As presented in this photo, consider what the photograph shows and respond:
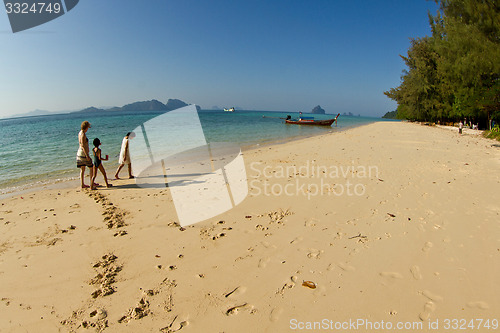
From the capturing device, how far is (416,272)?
3080 mm

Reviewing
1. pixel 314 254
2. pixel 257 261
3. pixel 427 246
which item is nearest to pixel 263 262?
pixel 257 261

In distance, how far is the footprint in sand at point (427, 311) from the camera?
2.42 m

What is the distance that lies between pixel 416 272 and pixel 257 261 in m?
2.15

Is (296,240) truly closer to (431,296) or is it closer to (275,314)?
(275,314)

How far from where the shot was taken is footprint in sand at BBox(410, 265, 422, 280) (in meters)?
2.98

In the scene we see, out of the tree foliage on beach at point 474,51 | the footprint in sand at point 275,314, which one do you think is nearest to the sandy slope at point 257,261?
the footprint in sand at point 275,314

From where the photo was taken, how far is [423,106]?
3816cm

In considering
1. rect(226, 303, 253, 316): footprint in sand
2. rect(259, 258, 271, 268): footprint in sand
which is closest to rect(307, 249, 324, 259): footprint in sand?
rect(259, 258, 271, 268): footprint in sand

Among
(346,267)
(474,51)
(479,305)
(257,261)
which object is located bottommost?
(257,261)

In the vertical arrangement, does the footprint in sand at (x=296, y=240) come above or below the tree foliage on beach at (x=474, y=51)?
below

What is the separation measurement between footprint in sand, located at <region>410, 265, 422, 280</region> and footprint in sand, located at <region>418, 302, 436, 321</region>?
45 centimetres

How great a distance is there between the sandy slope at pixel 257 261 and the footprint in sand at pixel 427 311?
11 mm

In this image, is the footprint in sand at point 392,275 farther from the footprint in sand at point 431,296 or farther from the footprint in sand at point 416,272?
the footprint in sand at point 431,296

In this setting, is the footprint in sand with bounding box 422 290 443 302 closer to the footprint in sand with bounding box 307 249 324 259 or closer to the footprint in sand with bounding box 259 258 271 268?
the footprint in sand with bounding box 307 249 324 259
